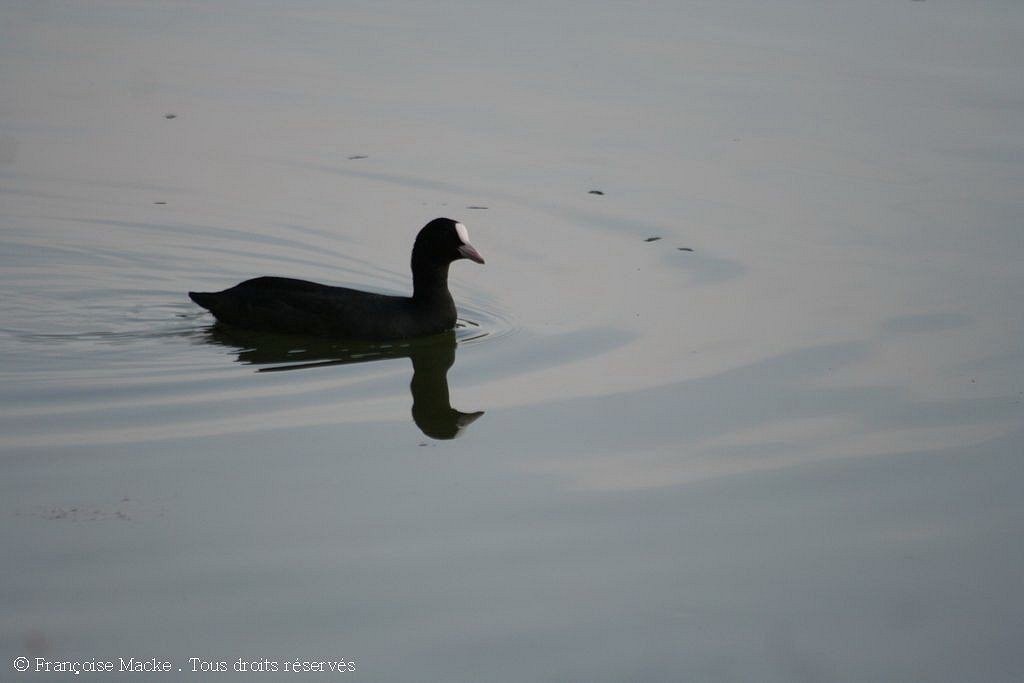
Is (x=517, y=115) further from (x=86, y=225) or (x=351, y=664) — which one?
(x=351, y=664)

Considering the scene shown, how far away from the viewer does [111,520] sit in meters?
5.12

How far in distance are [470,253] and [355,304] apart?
26.2 inches

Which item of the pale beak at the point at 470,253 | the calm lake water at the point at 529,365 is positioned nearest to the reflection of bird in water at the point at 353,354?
the calm lake water at the point at 529,365

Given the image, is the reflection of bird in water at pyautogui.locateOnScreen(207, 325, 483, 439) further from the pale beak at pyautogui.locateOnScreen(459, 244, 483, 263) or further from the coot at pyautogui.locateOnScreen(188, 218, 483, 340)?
the pale beak at pyautogui.locateOnScreen(459, 244, 483, 263)

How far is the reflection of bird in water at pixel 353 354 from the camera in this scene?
6984 millimetres

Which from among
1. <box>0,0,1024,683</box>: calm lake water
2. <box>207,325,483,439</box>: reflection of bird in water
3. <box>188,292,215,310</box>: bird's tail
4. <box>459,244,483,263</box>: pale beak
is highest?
<box>459,244,483,263</box>: pale beak

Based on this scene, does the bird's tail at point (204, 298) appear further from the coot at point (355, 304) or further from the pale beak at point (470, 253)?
the pale beak at point (470, 253)

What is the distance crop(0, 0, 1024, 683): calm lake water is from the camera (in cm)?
463

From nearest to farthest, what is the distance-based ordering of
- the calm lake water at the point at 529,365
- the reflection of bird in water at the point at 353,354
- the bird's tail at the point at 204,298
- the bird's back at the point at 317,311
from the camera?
1. the calm lake water at the point at 529,365
2. the reflection of bird in water at the point at 353,354
3. the bird's back at the point at 317,311
4. the bird's tail at the point at 204,298

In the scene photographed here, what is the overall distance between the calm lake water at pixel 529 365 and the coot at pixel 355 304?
11 cm

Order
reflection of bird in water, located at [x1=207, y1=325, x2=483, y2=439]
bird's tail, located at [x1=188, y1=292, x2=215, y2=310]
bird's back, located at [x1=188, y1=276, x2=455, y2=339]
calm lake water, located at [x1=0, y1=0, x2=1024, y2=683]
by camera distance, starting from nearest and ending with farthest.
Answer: calm lake water, located at [x1=0, y1=0, x2=1024, y2=683] → reflection of bird in water, located at [x1=207, y1=325, x2=483, y2=439] → bird's back, located at [x1=188, y1=276, x2=455, y2=339] → bird's tail, located at [x1=188, y1=292, x2=215, y2=310]

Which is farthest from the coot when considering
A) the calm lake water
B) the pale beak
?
the calm lake water

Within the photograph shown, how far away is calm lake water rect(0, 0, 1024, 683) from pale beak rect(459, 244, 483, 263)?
373 millimetres

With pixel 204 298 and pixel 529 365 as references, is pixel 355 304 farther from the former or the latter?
pixel 529 365
